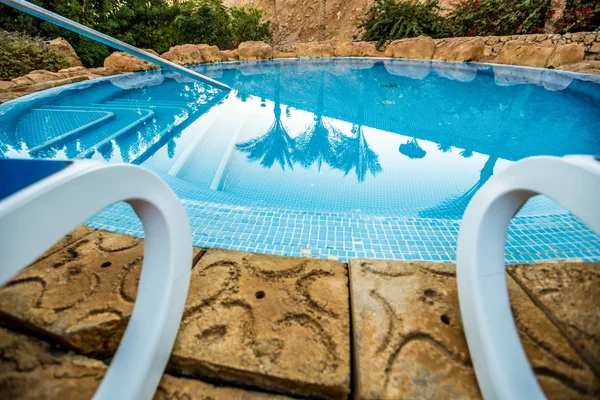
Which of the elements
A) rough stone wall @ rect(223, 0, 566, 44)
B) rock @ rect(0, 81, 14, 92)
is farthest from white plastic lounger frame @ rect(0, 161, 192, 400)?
rough stone wall @ rect(223, 0, 566, 44)

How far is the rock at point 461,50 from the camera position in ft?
32.1

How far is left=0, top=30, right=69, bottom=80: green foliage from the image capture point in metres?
7.05

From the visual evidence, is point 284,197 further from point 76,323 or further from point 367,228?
point 76,323

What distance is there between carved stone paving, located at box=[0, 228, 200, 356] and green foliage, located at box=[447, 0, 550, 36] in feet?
45.1

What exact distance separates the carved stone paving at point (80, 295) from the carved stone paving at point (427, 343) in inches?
36.4

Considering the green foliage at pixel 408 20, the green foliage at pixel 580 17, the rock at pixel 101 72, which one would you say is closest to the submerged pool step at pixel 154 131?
the rock at pixel 101 72

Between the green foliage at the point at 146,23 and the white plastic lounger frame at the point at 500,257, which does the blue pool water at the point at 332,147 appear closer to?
the white plastic lounger frame at the point at 500,257

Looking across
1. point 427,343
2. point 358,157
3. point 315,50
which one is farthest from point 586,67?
point 427,343

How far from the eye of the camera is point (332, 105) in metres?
6.30

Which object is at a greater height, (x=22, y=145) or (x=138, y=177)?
(x=138, y=177)

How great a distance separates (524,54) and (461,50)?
194 cm

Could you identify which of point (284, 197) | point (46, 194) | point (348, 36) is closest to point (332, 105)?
point (284, 197)

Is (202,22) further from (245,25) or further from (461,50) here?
(461,50)

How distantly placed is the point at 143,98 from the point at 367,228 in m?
6.64
